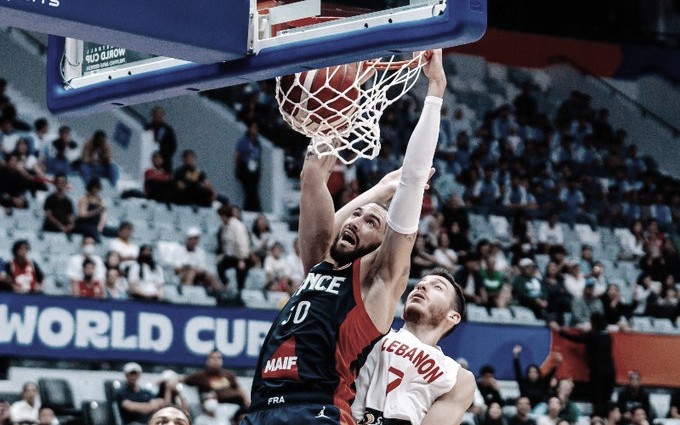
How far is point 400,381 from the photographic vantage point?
5.41 metres

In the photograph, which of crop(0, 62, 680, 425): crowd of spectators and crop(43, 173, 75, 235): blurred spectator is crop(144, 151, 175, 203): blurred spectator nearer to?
crop(0, 62, 680, 425): crowd of spectators

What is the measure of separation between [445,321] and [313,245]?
0.87m

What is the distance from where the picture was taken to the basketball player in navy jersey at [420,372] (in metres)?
5.34

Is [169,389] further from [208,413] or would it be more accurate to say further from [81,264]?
[81,264]

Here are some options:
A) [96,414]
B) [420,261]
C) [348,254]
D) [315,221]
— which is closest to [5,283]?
[96,414]

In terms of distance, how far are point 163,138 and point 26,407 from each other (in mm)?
4865

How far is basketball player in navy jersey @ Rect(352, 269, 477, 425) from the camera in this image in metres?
5.34

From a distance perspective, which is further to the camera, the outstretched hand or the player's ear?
the player's ear

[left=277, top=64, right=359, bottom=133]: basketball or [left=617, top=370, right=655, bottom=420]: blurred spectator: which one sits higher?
[left=277, top=64, right=359, bottom=133]: basketball

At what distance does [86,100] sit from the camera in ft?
15.4

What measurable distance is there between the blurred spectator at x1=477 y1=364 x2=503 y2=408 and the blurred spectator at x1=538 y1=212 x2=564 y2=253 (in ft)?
13.8

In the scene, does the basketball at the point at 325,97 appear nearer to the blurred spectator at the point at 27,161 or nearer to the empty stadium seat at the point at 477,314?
the blurred spectator at the point at 27,161

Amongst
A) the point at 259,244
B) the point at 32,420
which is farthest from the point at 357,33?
the point at 259,244

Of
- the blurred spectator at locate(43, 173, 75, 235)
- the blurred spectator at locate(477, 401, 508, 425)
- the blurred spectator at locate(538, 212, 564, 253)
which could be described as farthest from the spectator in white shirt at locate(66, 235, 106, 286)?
the blurred spectator at locate(538, 212, 564, 253)
